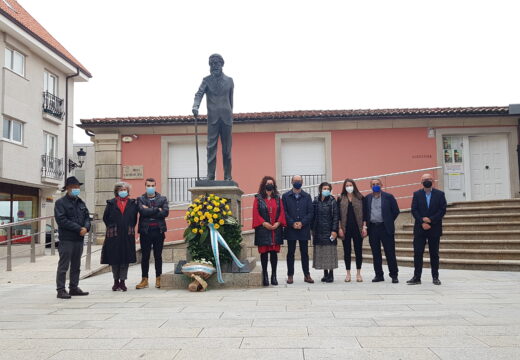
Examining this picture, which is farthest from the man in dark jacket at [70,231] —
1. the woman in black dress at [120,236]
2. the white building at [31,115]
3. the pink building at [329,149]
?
the white building at [31,115]

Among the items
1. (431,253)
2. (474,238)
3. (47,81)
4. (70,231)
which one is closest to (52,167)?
(47,81)

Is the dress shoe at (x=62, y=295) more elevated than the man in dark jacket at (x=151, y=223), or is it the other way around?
the man in dark jacket at (x=151, y=223)

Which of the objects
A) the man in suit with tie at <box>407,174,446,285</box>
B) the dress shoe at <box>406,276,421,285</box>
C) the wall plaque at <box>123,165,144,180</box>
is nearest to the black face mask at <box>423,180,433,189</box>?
the man in suit with tie at <box>407,174,446,285</box>

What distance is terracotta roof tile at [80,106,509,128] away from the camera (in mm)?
15133

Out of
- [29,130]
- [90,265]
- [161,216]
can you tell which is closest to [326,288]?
[161,216]

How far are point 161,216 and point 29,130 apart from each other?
14.5 meters

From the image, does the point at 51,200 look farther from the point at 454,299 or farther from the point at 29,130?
the point at 454,299

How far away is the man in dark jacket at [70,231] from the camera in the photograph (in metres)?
6.76

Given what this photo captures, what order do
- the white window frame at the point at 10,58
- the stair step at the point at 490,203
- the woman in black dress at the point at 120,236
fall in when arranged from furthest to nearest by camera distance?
the white window frame at the point at 10,58 → the stair step at the point at 490,203 → the woman in black dress at the point at 120,236

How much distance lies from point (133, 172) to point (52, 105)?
8.03m

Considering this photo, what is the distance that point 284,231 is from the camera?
26.0ft

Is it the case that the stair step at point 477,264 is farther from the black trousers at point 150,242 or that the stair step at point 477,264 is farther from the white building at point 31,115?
the white building at point 31,115

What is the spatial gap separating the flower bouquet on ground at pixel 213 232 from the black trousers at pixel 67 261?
1562 millimetres

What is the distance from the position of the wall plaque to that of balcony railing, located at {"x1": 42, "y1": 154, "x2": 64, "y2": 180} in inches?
259
